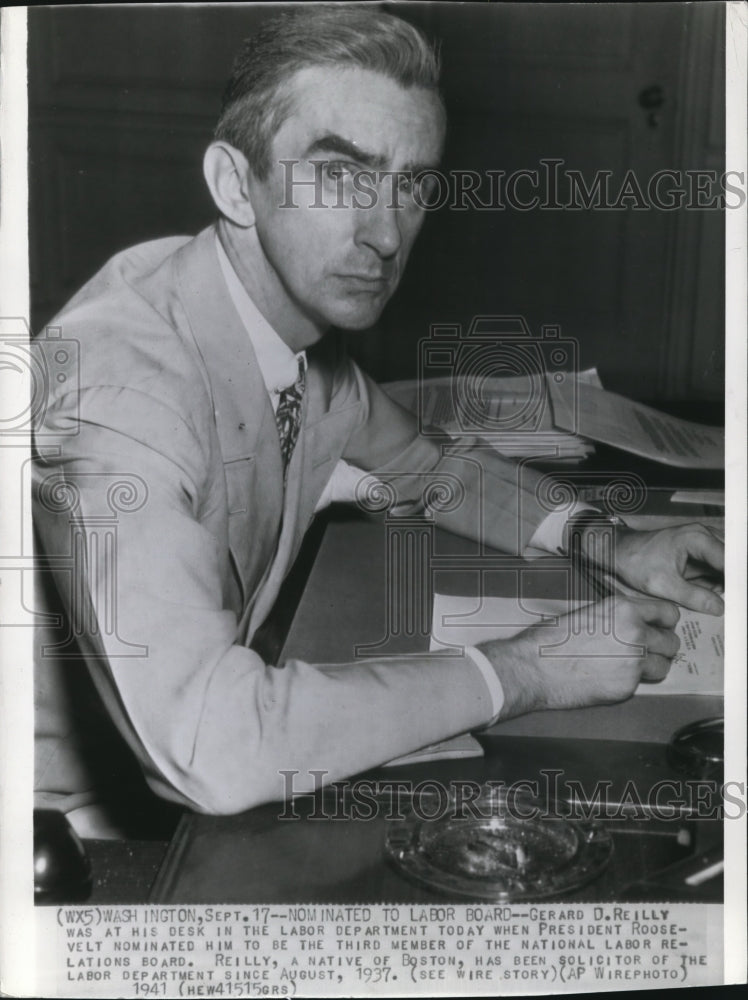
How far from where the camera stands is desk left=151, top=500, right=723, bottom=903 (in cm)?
88

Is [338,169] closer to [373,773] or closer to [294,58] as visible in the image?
[294,58]

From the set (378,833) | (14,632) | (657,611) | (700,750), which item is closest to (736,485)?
(657,611)

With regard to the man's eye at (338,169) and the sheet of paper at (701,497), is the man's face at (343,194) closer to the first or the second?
the man's eye at (338,169)

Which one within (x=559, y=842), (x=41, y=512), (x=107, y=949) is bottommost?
(x=107, y=949)

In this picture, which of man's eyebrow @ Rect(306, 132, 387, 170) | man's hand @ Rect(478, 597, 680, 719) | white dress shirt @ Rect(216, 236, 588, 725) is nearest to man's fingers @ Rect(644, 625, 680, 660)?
man's hand @ Rect(478, 597, 680, 719)

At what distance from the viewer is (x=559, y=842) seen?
38.1 inches

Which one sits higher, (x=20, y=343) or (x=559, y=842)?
(x=20, y=343)

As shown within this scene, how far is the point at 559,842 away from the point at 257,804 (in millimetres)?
274

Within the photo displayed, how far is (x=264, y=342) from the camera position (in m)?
1.01

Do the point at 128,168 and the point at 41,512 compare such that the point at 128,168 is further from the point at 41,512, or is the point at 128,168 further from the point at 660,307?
the point at 660,307

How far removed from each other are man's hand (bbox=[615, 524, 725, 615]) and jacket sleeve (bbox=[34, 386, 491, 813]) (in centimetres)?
21

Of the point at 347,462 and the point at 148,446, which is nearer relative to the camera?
the point at 148,446

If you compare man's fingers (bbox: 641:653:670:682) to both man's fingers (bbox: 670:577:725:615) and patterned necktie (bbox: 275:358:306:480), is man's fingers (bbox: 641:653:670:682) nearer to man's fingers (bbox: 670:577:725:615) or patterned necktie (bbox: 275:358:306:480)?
man's fingers (bbox: 670:577:725:615)

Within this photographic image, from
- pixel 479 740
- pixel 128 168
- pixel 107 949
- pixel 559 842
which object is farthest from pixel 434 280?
pixel 107 949
